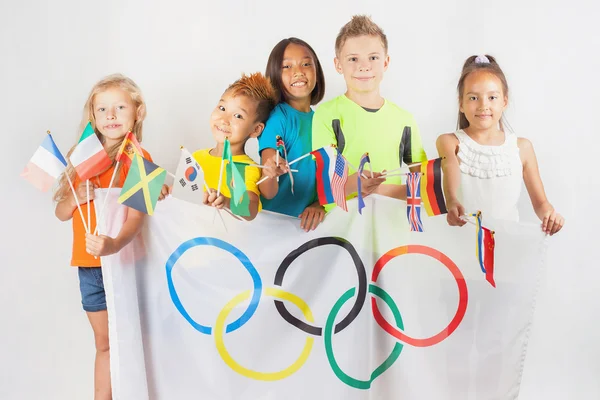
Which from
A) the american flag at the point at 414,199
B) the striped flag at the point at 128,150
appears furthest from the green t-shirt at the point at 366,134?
the striped flag at the point at 128,150

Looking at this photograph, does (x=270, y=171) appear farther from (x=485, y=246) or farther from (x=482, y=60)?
(x=482, y=60)

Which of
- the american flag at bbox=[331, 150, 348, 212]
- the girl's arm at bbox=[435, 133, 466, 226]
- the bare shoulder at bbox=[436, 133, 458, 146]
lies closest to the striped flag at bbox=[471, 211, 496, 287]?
the girl's arm at bbox=[435, 133, 466, 226]

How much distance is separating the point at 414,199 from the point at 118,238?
34.0 inches

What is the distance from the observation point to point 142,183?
1748 mm

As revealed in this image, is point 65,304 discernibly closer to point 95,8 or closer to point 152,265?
point 152,265

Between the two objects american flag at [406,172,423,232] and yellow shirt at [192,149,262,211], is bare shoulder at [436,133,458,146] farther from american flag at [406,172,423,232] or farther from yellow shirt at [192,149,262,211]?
yellow shirt at [192,149,262,211]

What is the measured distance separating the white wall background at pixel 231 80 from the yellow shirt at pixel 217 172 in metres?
0.33

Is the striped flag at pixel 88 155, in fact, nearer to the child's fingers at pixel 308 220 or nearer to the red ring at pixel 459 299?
the child's fingers at pixel 308 220

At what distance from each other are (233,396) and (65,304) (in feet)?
2.65

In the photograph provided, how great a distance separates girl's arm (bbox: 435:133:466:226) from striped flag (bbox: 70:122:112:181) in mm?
1023

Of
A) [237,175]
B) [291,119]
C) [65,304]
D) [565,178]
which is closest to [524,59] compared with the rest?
[565,178]

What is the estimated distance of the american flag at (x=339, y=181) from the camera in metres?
1.80

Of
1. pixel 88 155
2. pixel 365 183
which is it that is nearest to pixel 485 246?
pixel 365 183

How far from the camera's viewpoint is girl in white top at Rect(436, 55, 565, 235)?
6.41 feet
